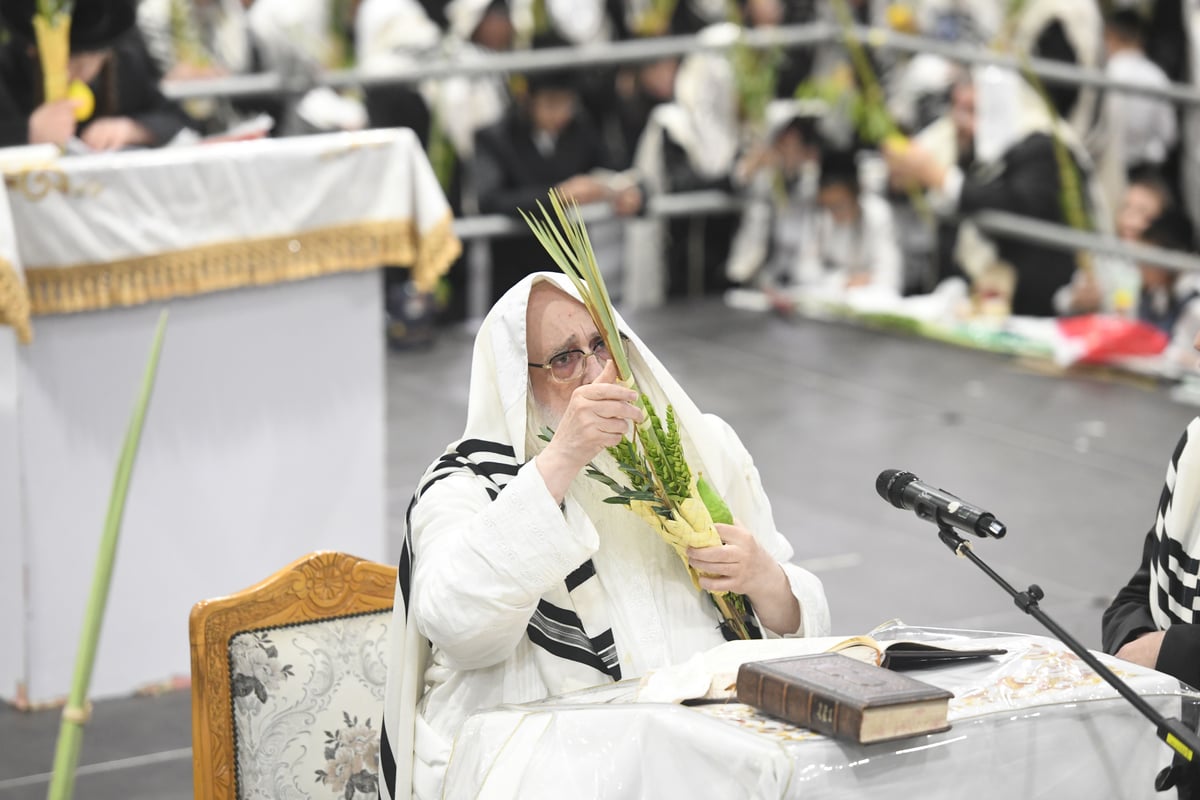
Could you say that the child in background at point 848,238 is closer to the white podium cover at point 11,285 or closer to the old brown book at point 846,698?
the white podium cover at point 11,285

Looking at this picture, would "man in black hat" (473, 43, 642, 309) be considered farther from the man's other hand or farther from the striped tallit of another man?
the man's other hand

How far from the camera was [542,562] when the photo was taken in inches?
93.7

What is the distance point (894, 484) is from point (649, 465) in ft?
1.62

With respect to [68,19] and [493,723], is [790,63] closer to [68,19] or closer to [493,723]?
[68,19]

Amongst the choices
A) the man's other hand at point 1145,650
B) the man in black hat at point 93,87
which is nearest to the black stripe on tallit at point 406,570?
the man's other hand at point 1145,650

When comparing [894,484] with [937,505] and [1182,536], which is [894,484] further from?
[1182,536]

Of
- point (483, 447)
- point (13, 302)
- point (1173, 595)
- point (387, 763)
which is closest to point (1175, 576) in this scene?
point (1173, 595)

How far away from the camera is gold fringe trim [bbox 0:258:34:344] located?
3820 mm

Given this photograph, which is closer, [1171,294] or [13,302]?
[13,302]

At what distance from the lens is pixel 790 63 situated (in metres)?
9.83

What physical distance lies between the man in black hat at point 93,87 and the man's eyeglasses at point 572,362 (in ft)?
7.56

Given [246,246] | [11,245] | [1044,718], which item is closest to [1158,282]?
[246,246]

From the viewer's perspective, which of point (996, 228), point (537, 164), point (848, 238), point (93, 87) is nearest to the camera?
point (93, 87)

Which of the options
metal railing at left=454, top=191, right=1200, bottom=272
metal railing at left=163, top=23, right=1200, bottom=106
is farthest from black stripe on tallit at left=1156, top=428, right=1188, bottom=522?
metal railing at left=163, top=23, right=1200, bottom=106
